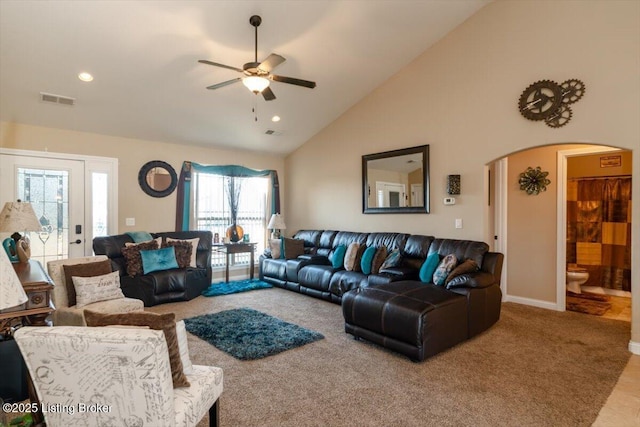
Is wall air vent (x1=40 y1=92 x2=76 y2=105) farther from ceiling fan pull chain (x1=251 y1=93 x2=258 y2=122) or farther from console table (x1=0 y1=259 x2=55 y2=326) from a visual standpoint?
console table (x1=0 y1=259 x2=55 y2=326)

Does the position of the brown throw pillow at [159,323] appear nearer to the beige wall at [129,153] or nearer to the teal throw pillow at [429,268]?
the teal throw pillow at [429,268]

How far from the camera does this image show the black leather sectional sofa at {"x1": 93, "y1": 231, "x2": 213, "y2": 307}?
15.3 ft

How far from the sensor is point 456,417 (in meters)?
2.14

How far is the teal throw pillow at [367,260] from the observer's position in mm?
4727

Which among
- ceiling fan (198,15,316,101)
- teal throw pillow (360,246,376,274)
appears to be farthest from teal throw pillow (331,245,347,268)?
ceiling fan (198,15,316,101)

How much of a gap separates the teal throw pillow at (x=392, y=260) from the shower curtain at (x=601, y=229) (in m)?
3.53

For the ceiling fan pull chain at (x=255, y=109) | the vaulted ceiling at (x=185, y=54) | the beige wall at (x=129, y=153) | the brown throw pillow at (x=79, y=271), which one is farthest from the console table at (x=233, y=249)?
the brown throw pillow at (x=79, y=271)

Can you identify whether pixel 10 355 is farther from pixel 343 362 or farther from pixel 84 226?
pixel 84 226

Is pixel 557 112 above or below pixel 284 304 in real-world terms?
above

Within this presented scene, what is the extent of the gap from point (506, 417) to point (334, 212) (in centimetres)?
456

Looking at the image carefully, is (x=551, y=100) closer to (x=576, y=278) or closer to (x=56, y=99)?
(x=576, y=278)

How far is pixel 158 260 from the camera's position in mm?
4934

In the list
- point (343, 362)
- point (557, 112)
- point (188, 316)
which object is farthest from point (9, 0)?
point (557, 112)

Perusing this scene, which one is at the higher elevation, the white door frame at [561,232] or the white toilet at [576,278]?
the white door frame at [561,232]
